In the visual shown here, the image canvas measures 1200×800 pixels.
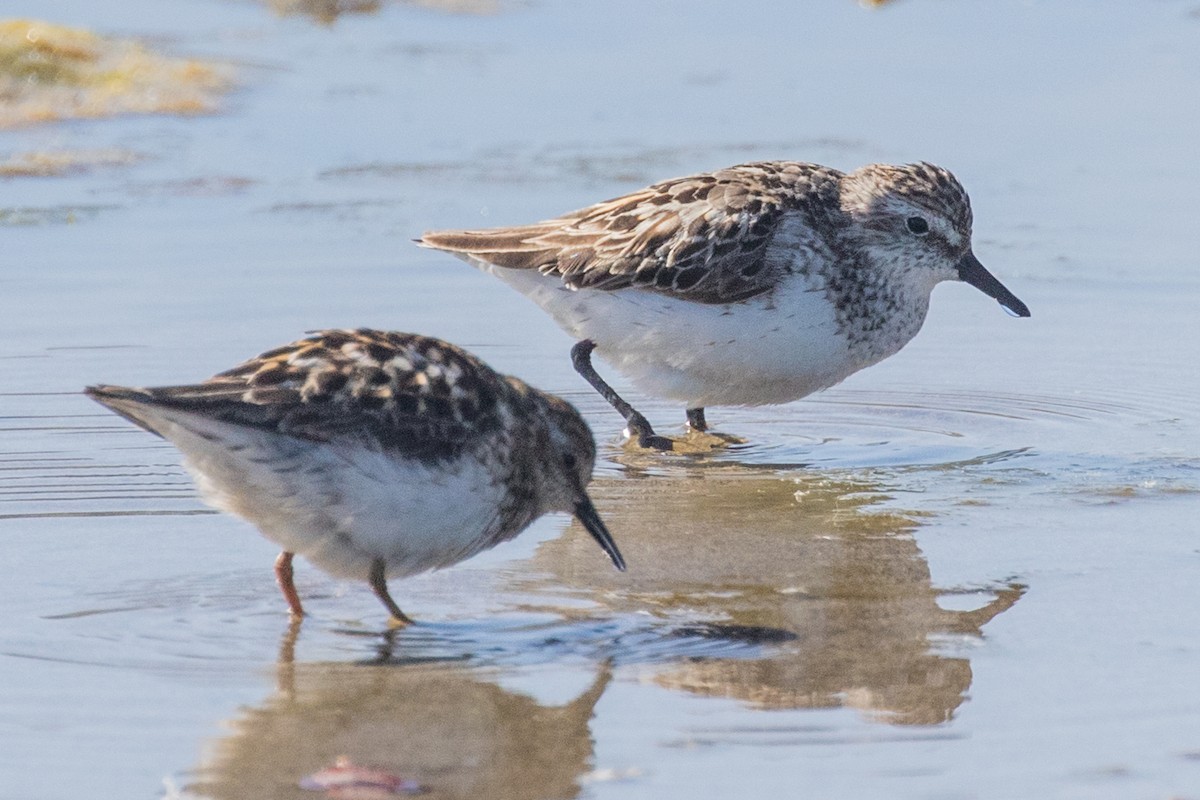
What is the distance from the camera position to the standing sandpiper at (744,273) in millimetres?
8602

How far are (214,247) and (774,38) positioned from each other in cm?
690

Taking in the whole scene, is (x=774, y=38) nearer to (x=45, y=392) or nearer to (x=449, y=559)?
(x=45, y=392)

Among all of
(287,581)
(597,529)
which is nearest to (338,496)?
(287,581)

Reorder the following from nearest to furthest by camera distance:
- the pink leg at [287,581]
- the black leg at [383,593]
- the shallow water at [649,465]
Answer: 1. the shallow water at [649,465]
2. the black leg at [383,593]
3. the pink leg at [287,581]

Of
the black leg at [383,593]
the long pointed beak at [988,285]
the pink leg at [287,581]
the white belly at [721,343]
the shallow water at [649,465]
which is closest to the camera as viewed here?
the shallow water at [649,465]

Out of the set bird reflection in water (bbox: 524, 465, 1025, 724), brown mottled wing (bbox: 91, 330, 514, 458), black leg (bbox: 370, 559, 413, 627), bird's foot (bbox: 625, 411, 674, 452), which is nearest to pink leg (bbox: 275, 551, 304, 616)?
black leg (bbox: 370, 559, 413, 627)

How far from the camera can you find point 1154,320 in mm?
9977

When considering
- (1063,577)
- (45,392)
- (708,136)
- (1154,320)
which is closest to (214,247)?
(45,392)

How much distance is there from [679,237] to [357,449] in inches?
132

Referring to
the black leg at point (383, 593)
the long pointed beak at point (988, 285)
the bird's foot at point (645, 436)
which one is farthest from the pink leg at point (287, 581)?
the long pointed beak at point (988, 285)

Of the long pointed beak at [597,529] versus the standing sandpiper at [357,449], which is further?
the long pointed beak at [597,529]

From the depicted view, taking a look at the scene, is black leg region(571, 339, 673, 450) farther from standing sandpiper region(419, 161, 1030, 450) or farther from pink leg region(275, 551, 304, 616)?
pink leg region(275, 551, 304, 616)

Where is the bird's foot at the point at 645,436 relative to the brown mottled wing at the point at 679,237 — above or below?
below

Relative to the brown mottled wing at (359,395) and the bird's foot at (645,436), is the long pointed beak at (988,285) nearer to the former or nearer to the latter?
the bird's foot at (645,436)
